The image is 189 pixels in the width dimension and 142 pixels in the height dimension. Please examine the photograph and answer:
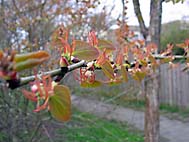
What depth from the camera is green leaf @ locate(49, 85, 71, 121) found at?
54cm

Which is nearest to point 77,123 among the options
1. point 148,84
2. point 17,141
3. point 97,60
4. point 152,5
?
point 17,141

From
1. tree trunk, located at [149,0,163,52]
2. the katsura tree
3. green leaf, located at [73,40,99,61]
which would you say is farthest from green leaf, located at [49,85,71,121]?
tree trunk, located at [149,0,163,52]

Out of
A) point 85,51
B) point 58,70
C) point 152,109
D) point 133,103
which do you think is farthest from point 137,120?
point 58,70

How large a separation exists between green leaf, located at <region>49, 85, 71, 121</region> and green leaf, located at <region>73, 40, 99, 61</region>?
18 centimetres

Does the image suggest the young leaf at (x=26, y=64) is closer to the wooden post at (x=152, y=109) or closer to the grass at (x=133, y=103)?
the wooden post at (x=152, y=109)

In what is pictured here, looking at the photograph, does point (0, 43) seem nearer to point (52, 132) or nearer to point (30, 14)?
point (30, 14)

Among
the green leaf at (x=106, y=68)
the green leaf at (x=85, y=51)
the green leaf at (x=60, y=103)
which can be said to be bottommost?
the green leaf at (x=60, y=103)

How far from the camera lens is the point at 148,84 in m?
3.85

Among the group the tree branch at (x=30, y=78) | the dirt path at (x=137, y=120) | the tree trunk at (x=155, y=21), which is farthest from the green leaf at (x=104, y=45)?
the dirt path at (x=137, y=120)

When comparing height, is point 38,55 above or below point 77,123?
above

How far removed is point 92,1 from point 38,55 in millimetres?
4605

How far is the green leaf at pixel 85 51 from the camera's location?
737mm

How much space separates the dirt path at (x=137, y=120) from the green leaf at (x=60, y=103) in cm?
625

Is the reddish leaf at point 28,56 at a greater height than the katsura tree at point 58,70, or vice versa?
the reddish leaf at point 28,56
